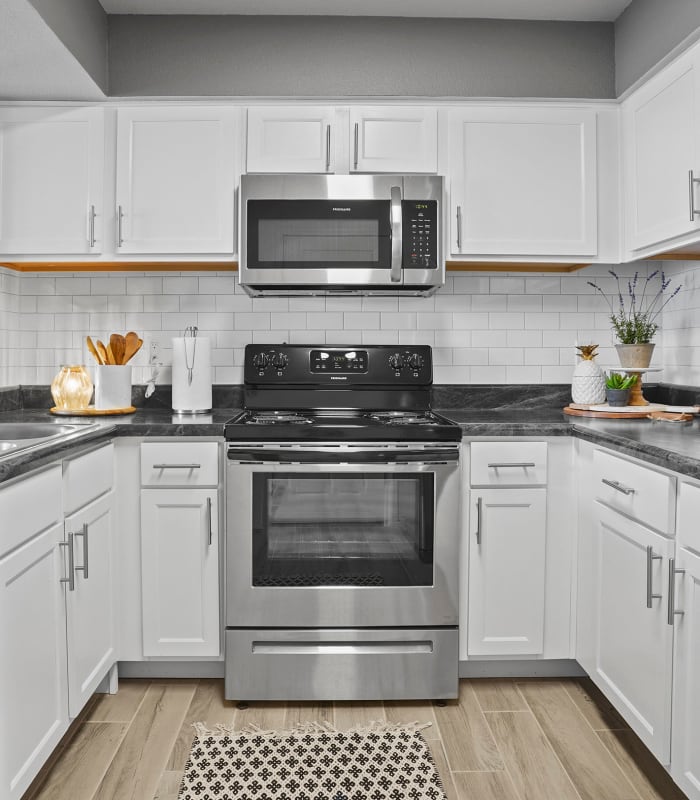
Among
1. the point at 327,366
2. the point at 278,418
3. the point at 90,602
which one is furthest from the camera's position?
the point at 327,366

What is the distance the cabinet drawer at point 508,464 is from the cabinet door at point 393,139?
3.56 ft

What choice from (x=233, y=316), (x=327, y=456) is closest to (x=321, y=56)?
(x=233, y=316)

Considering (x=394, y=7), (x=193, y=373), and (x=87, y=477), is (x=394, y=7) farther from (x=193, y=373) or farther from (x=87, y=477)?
(x=87, y=477)

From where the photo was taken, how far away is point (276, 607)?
2.21 meters

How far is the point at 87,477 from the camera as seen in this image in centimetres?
198

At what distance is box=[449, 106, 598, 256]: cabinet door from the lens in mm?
2498

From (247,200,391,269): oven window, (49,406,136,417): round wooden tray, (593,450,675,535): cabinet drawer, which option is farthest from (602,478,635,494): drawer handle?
(49,406,136,417): round wooden tray

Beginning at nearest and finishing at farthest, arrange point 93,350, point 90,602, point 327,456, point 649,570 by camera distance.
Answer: point 649,570, point 90,602, point 327,456, point 93,350

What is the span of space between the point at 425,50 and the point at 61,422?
1.95 meters

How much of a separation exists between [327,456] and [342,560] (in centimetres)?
36

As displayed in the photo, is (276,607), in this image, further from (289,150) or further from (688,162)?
(688,162)

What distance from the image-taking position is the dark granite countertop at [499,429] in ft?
5.21

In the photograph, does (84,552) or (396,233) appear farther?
(396,233)

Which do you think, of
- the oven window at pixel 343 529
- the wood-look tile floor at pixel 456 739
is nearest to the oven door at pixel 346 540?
the oven window at pixel 343 529
